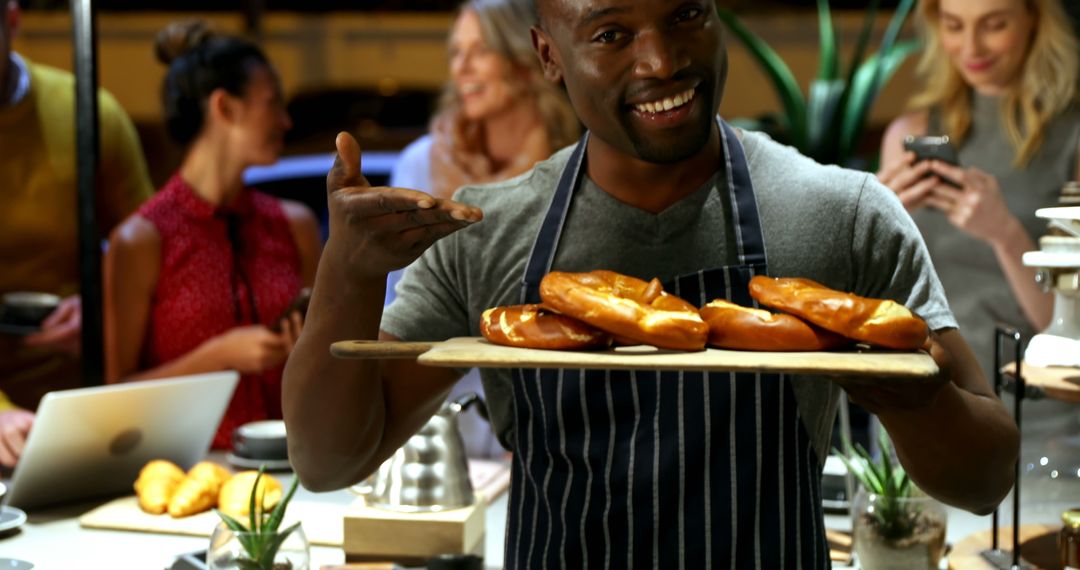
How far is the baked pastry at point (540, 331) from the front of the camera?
1.44 metres

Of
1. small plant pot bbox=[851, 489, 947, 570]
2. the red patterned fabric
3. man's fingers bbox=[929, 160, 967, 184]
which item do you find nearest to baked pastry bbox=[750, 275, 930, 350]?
small plant pot bbox=[851, 489, 947, 570]

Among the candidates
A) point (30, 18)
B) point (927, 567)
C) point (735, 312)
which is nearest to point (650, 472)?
point (735, 312)

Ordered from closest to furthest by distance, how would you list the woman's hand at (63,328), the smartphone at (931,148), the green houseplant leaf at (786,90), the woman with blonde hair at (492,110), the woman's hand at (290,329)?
the smartphone at (931,148) < the woman's hand at (290,329) < the woman's hand at (63,328) < the woman with blonde hair at (492,110) < the green houseplant leaf at (786,90)

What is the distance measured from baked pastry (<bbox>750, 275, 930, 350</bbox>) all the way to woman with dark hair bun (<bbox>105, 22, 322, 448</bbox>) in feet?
7.26

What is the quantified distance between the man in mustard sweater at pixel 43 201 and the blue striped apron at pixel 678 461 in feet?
6.79

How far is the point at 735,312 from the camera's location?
1457mm

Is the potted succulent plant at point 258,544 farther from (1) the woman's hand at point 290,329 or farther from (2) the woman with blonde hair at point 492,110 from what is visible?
(2) the woman with blonde hair at point 492,110

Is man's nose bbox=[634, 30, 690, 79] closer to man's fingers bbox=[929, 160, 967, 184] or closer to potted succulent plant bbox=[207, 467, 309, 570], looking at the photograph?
potted succulent plant bbox=[207, 467, 309, 570]

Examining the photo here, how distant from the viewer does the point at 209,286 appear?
356cm

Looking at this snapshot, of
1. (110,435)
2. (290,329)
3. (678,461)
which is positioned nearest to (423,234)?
(678,461)

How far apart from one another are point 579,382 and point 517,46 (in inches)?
82.6

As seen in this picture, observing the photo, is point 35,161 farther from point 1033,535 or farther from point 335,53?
point 335,53

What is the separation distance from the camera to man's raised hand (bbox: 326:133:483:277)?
1.38 metres

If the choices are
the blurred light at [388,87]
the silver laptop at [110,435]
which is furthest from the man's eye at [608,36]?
the blurred light at [388,87]
